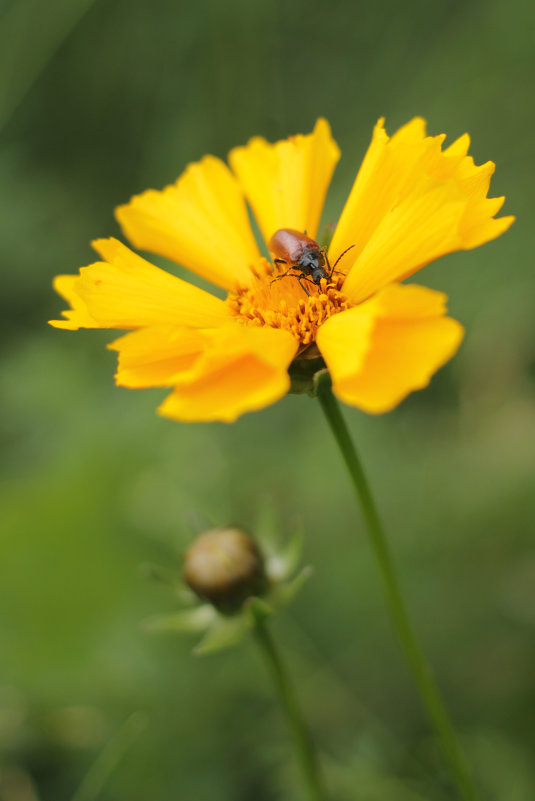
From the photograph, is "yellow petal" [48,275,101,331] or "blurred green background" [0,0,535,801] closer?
"yellow petal" [48,275,101,331]

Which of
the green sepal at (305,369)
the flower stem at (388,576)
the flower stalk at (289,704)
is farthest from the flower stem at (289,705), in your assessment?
the green sepal at (305,369)

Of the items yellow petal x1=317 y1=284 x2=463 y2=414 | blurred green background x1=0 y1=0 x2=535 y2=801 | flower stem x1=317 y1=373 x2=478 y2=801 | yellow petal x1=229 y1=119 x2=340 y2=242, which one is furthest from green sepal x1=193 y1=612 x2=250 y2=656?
yellow petal x1=229 y1=119 x2=340 y2=242

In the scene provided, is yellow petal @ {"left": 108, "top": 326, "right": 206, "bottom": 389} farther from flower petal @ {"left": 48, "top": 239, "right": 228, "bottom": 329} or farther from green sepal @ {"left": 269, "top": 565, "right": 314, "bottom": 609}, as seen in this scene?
green sepal @ {"left": 269, "top": 565, "right": 314, "bottom": 609}

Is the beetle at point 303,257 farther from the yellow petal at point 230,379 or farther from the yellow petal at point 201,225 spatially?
the yellow petal at point 230,379

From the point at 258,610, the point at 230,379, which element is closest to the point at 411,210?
the point at 230,379

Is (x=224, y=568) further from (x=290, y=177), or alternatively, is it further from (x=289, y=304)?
(x=290, y=177)

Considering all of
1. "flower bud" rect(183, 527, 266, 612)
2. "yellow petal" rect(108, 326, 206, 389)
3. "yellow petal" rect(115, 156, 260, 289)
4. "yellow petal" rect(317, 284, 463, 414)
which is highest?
"yellow petal" rect(115, 156, 260, 289)
